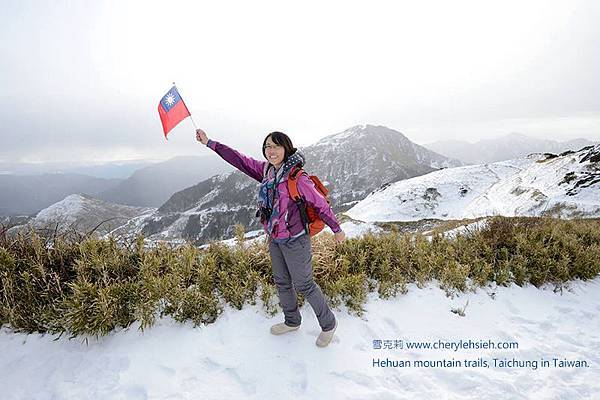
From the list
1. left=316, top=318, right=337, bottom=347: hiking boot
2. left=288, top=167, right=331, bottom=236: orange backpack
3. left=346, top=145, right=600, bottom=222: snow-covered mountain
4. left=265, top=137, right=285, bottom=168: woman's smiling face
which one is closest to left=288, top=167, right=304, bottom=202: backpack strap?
left=288, top=167, right=331, bottom=236: orange backpack

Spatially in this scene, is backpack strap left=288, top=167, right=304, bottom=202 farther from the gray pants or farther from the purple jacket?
the gray pants

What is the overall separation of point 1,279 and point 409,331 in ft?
20.1

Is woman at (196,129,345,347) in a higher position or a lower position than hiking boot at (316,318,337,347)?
higher

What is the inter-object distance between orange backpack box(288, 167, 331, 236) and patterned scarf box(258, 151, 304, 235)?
9cm

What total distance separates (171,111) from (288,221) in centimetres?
287

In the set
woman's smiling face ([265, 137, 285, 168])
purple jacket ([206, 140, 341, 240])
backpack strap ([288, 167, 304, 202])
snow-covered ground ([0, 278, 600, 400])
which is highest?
woman's smiling face ([265, 137, 285, 168])

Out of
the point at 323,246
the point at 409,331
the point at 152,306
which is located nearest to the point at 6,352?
the point at 152,306

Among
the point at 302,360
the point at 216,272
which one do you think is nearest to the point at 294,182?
the point at 302,360

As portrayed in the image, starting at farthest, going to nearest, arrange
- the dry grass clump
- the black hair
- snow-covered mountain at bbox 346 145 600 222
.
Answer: snow-covered mountain at bbox 346 145 600 222
the dry grass clump
the black hair

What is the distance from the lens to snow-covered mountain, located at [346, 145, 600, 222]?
23797 mm

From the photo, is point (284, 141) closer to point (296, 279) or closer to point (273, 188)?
point (273, 188)

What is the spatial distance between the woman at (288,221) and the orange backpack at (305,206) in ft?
0.16

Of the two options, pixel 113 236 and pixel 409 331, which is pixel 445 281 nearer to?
pixel 409 331

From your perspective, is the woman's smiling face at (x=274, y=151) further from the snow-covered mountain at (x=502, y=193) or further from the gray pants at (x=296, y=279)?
the snow-covered mountain at (x=502, y=193)
